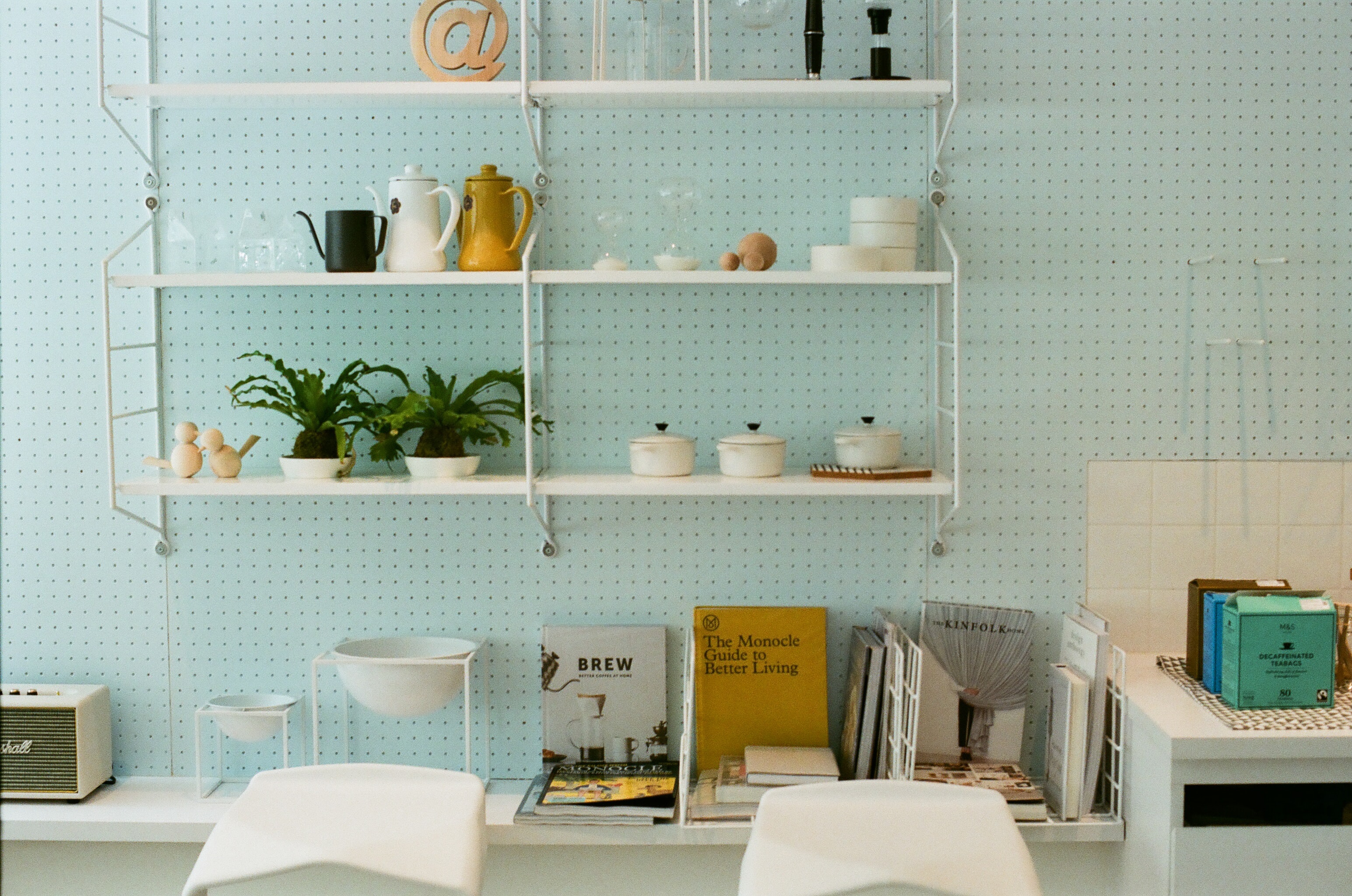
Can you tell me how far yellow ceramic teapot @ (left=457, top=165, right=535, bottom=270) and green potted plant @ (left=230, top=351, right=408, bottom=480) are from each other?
27cm

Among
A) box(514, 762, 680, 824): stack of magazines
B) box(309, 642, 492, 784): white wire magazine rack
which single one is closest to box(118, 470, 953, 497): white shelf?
box(309, 642, 492, 784): white wire magazine rack

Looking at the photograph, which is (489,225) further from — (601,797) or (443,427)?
(601,797)

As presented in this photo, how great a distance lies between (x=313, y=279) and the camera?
2.04m

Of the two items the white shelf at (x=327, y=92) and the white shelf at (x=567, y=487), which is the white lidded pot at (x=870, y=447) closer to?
the white shelf at (x=567, y=487)

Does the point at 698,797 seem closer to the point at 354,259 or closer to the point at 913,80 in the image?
the point at 354,259

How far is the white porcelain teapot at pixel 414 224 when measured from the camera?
81.5 inches

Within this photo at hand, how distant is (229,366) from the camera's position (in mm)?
2270

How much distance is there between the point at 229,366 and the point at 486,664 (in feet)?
2.56

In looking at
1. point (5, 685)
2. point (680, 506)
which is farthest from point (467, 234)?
point (5, 685)

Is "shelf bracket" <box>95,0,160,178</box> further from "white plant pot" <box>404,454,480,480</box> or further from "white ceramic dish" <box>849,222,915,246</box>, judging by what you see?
"white ceramic dish" <box>849,222,915,246</box>

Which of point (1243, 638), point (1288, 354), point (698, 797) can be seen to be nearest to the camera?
point (1243, 638)

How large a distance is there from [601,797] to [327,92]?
133 centimetres

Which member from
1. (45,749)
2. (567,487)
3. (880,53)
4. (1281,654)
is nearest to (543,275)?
(567,487)

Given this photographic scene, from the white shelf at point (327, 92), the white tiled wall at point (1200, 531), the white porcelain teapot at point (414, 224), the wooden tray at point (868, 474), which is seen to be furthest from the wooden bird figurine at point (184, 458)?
the white tiled wall at point (1200, 531)
